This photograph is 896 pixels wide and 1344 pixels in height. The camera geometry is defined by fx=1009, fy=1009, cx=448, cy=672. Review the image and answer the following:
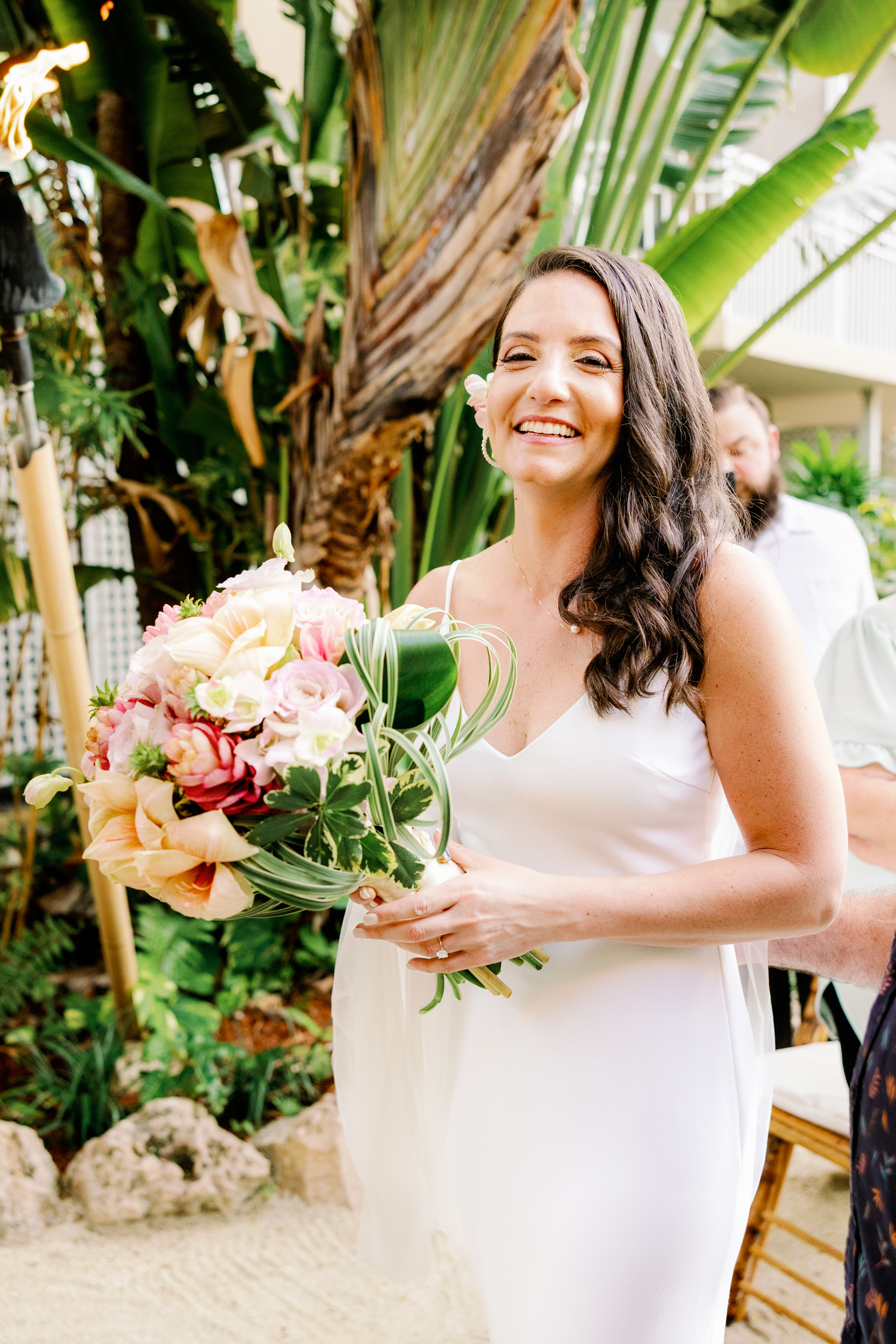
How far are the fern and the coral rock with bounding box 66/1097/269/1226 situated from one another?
0.78 m

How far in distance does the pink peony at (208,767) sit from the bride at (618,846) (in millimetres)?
281

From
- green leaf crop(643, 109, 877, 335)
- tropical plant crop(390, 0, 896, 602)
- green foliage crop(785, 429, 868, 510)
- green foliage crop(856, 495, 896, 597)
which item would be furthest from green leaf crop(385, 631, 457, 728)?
green foliage crop(785, 429, 868, 510)

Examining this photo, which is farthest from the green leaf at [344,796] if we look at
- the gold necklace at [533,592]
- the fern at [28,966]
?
the fern at [28,966]

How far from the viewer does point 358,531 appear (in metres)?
3.38

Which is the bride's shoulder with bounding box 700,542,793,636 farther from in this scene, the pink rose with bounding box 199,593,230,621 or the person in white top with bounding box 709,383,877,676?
the person in white top with bounding box 709,383,877,676

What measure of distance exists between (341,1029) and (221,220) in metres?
2.45

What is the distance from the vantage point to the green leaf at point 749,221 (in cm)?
298

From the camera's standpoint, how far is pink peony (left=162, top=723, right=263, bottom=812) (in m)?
1.03

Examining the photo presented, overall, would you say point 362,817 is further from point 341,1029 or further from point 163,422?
point 163,422

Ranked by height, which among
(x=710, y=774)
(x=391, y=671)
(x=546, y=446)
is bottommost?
(x=710, y=774)

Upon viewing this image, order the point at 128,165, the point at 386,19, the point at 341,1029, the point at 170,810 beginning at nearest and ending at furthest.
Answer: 1. the point at 170,810
2. the point at 341,1029
3. the point at 386,19
4. the point at 128,165

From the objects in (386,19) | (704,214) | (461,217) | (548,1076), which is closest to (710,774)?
(548,1076)

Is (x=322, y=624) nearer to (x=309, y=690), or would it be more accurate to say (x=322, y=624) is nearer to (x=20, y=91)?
(x=309, y=690)

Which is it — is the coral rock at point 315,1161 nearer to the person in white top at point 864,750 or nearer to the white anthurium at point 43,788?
the person in white top at point 864,750
